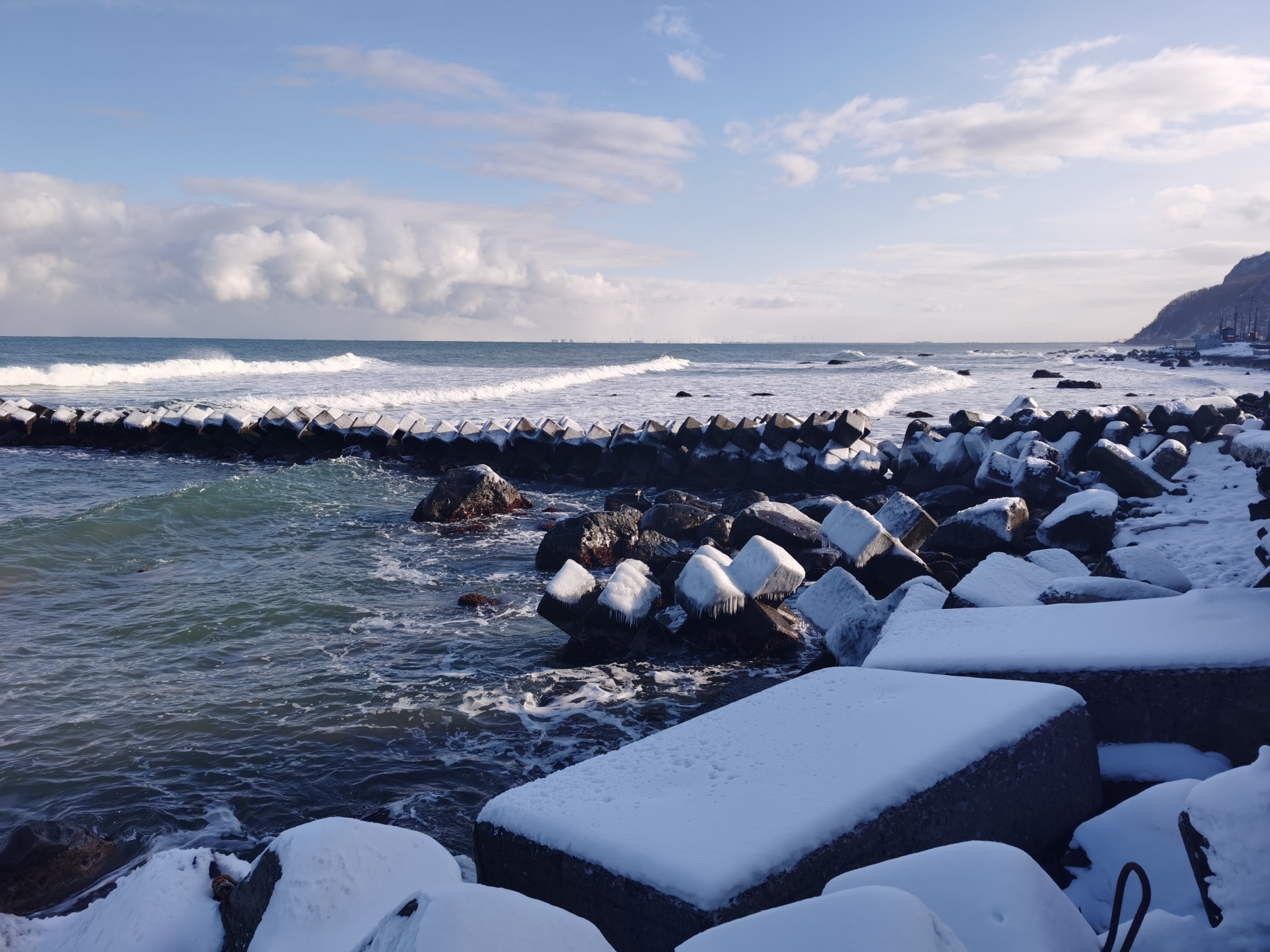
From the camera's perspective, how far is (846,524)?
6410mm

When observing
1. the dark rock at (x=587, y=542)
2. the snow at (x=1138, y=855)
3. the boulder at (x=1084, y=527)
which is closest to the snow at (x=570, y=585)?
the dark rock at (x=587, y=542)

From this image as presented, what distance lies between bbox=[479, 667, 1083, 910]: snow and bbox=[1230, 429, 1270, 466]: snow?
Answer: 7716mm

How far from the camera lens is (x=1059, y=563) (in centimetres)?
526

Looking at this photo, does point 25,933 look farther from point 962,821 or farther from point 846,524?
point 846,524

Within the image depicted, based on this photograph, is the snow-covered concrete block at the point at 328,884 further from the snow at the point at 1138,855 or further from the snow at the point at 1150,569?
the snow at the point at 1150,569

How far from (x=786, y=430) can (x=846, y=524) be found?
5.01 metres

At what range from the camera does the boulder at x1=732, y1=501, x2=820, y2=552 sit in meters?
6.91

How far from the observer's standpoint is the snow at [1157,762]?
271 centimetres

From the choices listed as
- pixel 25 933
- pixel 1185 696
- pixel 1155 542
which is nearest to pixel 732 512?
pixel 1155 542

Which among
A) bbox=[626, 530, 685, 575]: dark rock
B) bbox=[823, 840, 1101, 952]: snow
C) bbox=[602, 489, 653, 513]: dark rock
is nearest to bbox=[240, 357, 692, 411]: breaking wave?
bbox=[602, 489, 653, 513]: dark rock

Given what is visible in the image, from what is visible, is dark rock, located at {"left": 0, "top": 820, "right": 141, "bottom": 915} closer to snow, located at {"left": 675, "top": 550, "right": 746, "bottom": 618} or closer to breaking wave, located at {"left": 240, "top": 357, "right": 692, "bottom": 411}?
snow, located at {"left": 675, "top": 550, "right": 746, "bottom": 618}

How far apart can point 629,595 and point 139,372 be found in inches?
1485

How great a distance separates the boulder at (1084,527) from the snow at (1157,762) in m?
4.79

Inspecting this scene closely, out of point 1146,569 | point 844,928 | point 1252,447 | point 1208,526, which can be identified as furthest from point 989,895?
point 1252,447
